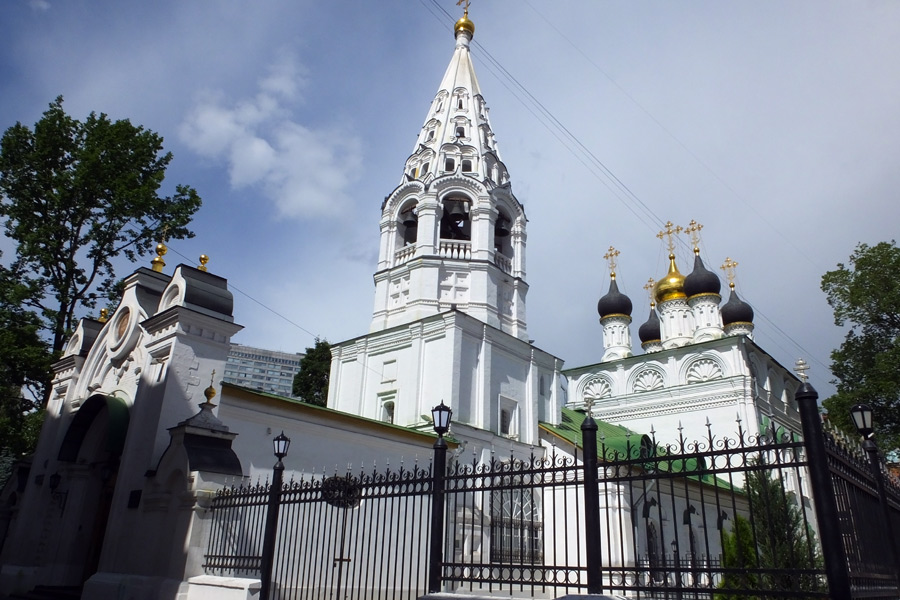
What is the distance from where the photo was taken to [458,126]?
25391mm

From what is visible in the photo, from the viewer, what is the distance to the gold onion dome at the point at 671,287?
39031 mm

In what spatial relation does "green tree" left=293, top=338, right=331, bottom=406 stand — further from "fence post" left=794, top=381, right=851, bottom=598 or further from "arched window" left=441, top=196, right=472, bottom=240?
"fence post" left=794, top=381, right=851, bottom=598

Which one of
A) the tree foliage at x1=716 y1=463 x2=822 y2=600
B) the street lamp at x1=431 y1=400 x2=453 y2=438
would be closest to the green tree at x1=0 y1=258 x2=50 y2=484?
the street lamp at x1=431 y1=400 x2=453 y2=438

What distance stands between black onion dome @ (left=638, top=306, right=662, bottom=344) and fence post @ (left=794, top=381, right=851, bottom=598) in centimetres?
3607

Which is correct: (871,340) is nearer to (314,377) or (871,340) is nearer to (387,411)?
(387,411)

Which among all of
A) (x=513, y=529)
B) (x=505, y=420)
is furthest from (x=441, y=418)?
(x=505, y=420)

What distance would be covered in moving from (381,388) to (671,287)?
2395cm

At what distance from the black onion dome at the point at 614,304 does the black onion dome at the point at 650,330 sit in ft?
5.28

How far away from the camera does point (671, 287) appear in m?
39.3

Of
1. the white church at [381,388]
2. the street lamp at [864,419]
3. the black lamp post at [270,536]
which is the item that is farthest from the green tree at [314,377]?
the street lamp at [864,419]

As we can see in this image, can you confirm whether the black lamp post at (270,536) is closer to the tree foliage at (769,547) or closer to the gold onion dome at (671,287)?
the tree foliage at (769,547)

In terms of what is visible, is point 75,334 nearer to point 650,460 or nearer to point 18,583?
point 18,583

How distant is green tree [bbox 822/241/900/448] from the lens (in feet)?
74.0

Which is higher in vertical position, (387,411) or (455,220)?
(455,220)
